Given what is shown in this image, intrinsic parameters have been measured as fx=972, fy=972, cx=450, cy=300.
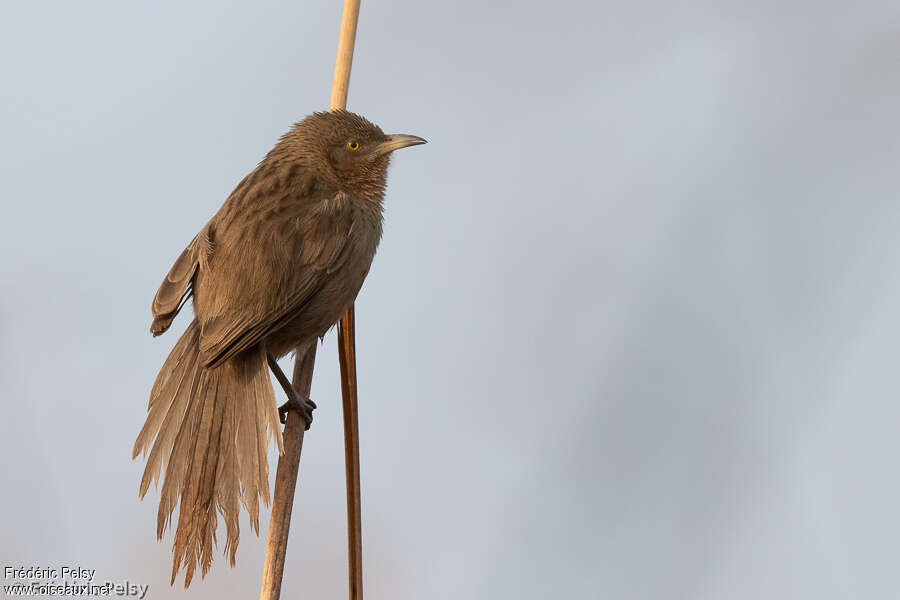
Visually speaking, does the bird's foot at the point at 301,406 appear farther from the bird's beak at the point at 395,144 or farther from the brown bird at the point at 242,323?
the bird's beak at the point at 395,144

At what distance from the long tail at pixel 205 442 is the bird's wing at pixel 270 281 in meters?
0.11

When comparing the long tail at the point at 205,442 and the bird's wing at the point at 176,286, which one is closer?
the long tail at the point at 205,442

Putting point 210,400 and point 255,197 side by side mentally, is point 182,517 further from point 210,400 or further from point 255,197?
point 255,197

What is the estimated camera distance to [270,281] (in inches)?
123

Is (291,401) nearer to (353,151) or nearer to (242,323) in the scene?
(242,323)

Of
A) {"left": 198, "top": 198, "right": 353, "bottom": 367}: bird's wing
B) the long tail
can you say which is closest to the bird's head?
{"left": 198, "top": 198, "right": 353, "bottom": 367}: bird's wing

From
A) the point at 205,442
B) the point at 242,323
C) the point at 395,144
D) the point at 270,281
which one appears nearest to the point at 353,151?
the point at 395,144

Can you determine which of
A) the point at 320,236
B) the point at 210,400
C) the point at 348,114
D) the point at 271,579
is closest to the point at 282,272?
the point at 320,236

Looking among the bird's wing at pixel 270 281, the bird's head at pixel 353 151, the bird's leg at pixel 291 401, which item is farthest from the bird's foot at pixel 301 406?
the bird's head at pixel 353 151

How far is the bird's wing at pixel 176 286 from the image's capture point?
10.6 ft

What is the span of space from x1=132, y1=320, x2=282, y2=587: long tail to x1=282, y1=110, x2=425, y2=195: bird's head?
0.91m

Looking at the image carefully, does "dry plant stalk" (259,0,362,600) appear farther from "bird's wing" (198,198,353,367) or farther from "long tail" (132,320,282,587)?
"bird's wing" (198,198,353,367)

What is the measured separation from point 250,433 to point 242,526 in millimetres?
288

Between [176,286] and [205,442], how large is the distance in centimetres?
61
